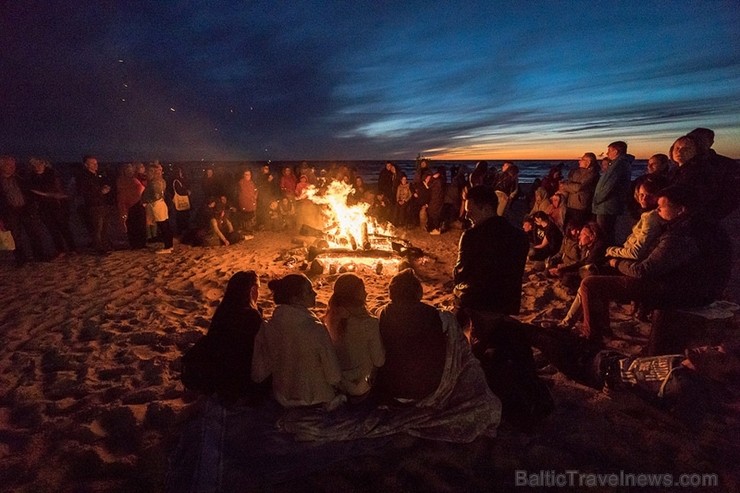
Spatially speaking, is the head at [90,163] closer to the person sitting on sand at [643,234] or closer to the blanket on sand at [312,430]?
the blanket on sand at [312,430]

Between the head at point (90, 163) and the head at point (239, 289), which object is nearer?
the head at point (239, 289)

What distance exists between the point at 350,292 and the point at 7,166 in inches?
380

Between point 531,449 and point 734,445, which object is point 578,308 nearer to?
point 734,445

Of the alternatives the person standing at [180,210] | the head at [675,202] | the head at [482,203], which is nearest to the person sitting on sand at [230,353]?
the head at [482,203]

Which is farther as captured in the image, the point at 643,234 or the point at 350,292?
the point at 643,234

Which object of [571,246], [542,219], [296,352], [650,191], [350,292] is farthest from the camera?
[542,219]

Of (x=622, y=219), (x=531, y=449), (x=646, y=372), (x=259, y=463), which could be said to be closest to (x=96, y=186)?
(x=259, y=463)

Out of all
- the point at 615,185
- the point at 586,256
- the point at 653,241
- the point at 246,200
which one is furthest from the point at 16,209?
the point at 615,185

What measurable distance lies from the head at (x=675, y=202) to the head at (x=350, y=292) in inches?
144

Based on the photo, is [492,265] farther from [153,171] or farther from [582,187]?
[153,171]

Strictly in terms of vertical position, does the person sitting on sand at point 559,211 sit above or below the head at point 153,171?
below

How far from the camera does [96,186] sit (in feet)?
33.0

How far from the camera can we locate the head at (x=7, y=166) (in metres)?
8.71

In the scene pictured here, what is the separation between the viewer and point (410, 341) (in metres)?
3.70
